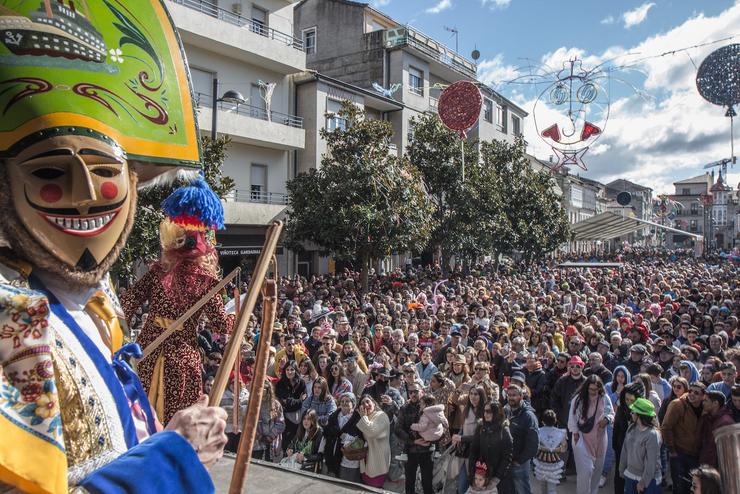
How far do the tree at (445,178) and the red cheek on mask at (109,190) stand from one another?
1939cm

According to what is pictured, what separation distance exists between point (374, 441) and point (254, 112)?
15.4 m

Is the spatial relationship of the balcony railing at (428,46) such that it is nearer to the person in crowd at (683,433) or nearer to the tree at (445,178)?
the tree at (445,178)

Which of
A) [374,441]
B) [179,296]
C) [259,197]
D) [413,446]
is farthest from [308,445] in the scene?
[259,197]

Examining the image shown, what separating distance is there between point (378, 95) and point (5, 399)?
76.6 feet

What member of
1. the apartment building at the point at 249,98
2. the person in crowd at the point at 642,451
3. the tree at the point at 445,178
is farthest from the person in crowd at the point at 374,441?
the tree at the point at 445,178

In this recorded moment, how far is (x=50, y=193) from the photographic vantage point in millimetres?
1516

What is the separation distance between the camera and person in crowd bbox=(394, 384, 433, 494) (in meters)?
5.70

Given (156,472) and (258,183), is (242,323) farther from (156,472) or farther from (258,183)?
(258,183)

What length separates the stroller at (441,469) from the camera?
5699mm

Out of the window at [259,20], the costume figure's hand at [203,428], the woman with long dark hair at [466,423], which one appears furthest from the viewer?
the window at [259,20]

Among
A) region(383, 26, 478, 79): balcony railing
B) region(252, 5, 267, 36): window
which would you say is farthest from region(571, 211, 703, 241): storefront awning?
region(252, 5, 267, 36): window

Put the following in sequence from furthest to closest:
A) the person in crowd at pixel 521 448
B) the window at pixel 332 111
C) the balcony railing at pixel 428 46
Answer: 1. the balcony railing at pixel 428 46
2. the window at pixel 332 111
3. the person in crowd at pixel 521 448

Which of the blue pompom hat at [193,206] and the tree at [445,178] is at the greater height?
the tree at [445,178]

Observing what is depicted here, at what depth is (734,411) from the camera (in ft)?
17.1
